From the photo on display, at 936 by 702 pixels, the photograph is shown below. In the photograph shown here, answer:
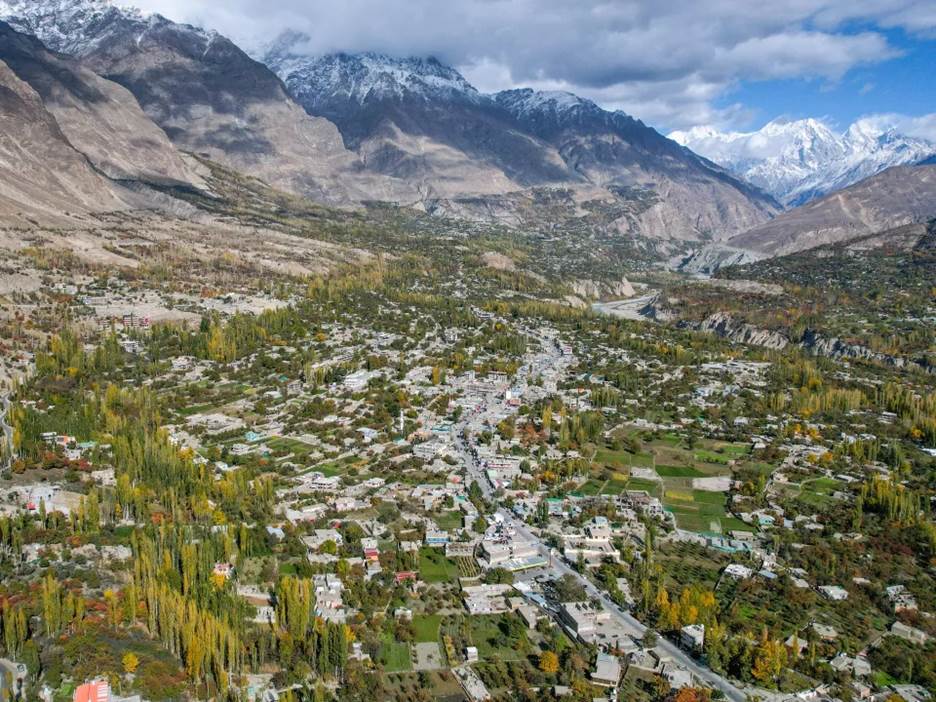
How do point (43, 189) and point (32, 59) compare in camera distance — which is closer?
point (43, 189)

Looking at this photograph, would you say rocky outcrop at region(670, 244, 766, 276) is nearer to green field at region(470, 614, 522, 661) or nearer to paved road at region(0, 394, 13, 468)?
paved road at region(0, 394, 13, 468)

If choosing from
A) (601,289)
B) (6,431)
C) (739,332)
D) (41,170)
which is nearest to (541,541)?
(6,431)

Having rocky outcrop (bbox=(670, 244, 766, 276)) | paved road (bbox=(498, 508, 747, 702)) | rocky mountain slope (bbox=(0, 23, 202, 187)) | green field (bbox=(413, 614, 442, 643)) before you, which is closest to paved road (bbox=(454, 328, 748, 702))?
paved road (bbox=(498, 508, 747, 702))

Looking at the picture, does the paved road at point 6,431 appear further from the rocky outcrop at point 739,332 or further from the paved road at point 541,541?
the rocky outcrop at point 739,332

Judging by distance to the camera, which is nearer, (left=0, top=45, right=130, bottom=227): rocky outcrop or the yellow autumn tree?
the yellow autumn tree

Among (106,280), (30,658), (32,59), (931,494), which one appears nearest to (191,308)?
(106,280)

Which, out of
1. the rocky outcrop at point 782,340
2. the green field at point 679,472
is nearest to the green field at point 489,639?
the green field at point 679,472

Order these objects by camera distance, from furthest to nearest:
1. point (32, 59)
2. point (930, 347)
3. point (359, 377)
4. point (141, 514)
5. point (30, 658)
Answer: point (32, 59) → point (930, 347) → point (359, 377) → point (141, 514) → point (30, 658)

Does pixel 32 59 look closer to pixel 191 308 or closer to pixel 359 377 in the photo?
pixel 191 308
